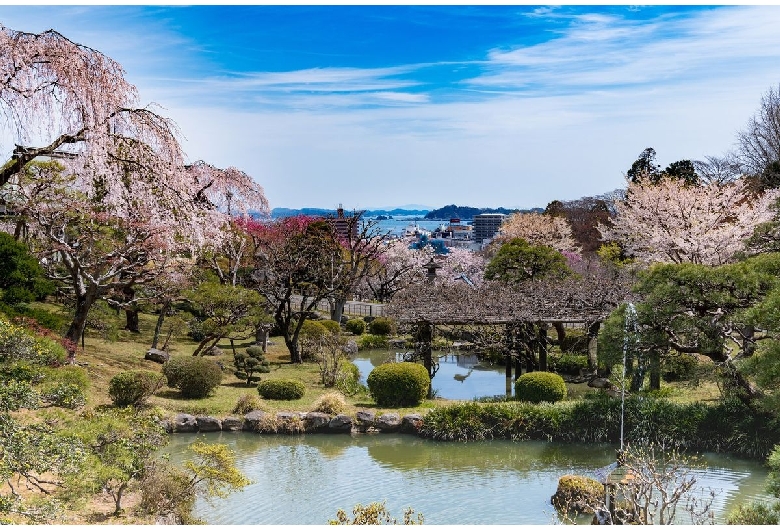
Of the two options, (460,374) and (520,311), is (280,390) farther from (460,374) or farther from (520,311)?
(460,374)

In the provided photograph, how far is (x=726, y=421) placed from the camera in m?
13.5

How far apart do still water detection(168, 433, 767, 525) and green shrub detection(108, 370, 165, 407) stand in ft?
4.50

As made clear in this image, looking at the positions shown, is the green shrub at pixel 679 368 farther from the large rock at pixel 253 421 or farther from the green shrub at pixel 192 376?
the green shrub at pixel 192 376

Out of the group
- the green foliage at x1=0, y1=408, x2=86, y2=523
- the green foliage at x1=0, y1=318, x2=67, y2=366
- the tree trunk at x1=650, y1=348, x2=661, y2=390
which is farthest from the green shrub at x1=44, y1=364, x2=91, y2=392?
the tree trunk at x1=650, y1=348, x2=661, y2=390

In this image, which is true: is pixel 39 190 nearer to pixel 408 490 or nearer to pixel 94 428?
pixel 94 428

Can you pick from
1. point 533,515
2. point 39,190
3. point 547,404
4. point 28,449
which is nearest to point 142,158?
point 28,449

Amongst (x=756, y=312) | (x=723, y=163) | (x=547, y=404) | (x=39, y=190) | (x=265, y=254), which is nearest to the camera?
(x=756, y=312)

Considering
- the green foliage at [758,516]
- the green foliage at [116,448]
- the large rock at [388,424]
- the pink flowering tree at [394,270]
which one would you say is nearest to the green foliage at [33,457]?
the green foliage at [116,448]

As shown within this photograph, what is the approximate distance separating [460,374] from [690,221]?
10.6 meters

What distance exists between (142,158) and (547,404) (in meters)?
9.48

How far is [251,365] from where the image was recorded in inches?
715

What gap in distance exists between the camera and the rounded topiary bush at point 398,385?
1578 cm

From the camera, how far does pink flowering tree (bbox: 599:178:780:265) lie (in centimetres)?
2348

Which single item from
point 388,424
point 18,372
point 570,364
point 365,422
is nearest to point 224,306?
point 365,422
